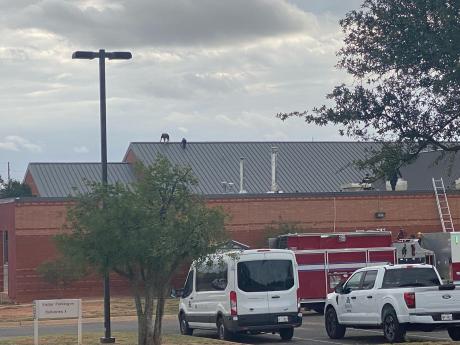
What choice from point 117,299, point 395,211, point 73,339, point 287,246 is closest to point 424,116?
point 73,339

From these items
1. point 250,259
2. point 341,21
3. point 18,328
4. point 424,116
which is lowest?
point 18,328

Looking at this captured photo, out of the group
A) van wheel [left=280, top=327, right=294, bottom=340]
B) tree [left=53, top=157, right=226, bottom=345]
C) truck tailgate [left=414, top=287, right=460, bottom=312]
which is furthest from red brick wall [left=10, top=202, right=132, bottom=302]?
truck tailgate [left=414, top=287, right=460, bottom=312]

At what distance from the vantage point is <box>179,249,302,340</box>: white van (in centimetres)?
2564

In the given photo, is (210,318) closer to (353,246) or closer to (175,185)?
(175,185)

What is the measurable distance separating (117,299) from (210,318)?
20668 mm

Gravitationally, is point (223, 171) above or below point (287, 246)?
above

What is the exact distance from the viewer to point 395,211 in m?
52.0

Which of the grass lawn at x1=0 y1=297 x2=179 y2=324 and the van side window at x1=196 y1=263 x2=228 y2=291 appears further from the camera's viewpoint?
the grass lawn at x1=0 y1=297 x2=179 y2=324

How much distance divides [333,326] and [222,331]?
2.88m

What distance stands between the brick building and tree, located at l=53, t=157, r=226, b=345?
593 inches

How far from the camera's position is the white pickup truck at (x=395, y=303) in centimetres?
2297

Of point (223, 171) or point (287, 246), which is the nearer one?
point (287, 246)

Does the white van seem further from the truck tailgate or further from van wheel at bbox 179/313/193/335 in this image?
the truck tailgate

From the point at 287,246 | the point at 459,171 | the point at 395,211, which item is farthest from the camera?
the point at 459,171
